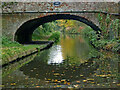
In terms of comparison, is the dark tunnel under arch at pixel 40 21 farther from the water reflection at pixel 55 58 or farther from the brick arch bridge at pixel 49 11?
the water reflection at pixel 55 58

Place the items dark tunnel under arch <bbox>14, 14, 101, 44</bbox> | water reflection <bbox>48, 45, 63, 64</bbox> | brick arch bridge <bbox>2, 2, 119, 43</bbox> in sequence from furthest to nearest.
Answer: dark tunnel under arch <bbox>14, 14, 101, 44</bbox> < brick arch bridge <bbox>2, 2, 119, 43</bbox> < water reflection <bbox>48, 45, 63, 64</bbox>

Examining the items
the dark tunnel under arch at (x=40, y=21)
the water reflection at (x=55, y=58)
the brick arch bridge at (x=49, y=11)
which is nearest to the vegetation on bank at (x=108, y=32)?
the brick arch bridge at (x=49, y=11)

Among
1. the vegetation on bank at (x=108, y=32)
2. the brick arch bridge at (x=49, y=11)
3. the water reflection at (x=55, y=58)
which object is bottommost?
the water reflection at (x=55, y=58)

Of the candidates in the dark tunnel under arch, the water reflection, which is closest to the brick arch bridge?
the dark tunnel under arch

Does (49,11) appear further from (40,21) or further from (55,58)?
(55,58)

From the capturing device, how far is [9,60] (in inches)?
373

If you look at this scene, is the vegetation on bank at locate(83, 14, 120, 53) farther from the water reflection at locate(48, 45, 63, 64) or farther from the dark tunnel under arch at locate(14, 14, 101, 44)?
the water reflection at locate(48, 45, 63, 64)

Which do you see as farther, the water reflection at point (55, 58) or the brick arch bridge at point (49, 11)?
the brick arch bridge at point (49, 11)

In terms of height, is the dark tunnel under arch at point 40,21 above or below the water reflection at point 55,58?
above

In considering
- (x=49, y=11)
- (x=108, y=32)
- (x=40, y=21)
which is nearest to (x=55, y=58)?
(x=49, y=11)

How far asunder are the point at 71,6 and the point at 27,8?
3475 millimetres

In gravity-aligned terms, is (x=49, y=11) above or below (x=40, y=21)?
above

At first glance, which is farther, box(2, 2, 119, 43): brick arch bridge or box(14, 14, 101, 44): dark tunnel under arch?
box(14, 14, 101, 44): dark tunnel under arch

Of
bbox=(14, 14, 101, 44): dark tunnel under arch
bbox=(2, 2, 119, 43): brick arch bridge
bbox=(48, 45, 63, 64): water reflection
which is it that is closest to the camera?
bbox=(48, 45, 63, 64): water reflection
